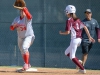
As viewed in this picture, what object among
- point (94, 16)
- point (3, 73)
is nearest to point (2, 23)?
point (94, 16)

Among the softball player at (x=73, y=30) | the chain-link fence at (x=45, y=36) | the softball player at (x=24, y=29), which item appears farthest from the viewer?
the chain-link fence at (x=45, y=36)

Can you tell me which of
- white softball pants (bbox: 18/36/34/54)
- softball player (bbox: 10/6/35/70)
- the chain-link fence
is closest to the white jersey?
softball player (bbox: 10/6/35/70)

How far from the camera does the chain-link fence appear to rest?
45.2 feet

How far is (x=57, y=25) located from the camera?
45.7 ft

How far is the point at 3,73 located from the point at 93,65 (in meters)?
4.04

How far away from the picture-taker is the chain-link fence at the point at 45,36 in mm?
13766

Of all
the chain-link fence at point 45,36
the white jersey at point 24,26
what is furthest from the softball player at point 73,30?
the chain-link fence at point 45,36

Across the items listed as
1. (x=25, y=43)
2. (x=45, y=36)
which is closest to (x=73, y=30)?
(x=25, y=43)

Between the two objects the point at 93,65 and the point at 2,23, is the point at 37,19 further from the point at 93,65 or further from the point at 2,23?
the point at 93,65

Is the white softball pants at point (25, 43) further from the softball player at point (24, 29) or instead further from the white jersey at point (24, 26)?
the white jersey at point (24, 26)

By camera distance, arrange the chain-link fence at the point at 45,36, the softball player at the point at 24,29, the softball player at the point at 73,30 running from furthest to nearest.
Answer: the chain-link fence at the point at 45,36, the softball player at the point at 24,29, the softball player at the point at 73,30

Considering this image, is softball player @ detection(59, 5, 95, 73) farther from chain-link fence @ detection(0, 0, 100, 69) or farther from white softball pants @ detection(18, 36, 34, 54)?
chain-link fence @ detection(0, 0, 100, 69)

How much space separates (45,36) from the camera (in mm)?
13961

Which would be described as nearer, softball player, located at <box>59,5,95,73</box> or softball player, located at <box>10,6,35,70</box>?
softball player, located at <box>59,5,95,73</box>
